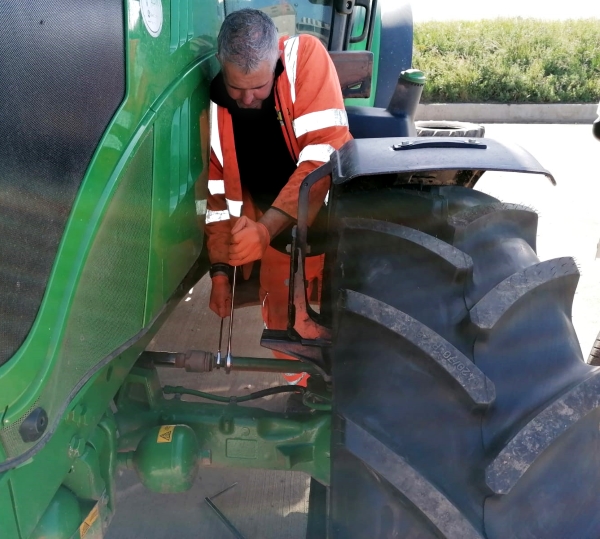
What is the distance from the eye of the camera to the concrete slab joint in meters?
9.32

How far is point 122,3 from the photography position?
4.31 ft

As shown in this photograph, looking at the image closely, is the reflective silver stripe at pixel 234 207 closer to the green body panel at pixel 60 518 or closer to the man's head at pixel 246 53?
the man's head at pixel 246 53

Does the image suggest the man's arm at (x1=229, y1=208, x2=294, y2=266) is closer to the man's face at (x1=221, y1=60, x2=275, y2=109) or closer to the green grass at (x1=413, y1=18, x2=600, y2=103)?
the man's face at (x1=221, y1=60, x2=275, y2=109)

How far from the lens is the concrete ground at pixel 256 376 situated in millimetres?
2330

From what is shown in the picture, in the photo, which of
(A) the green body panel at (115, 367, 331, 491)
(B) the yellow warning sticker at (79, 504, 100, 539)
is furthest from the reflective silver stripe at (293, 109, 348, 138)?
(B) the yellow warning sticker at (79, 504, 100, 539)

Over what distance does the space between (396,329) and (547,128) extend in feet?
27.1

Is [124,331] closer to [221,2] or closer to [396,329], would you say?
[396,329]

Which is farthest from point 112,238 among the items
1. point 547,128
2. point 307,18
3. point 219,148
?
point 547,128

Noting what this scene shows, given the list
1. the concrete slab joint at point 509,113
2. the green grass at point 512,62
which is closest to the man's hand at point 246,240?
the concrete slab joint at point 509,113

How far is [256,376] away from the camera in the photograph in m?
3.20

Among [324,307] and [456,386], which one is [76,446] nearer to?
[324,307]

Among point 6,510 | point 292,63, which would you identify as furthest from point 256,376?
point 6,510

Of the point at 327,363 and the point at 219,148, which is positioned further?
the point at 219,148

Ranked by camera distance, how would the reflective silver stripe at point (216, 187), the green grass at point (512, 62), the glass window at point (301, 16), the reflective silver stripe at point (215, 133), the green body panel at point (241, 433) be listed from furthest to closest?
the green grass at point (512, 62) → the glass window at point (301, 16) → the reflective silver stripe at point (216, 187) → the reflective silver stripe at point (215, 133) → the green body panel at point (241, 433)
